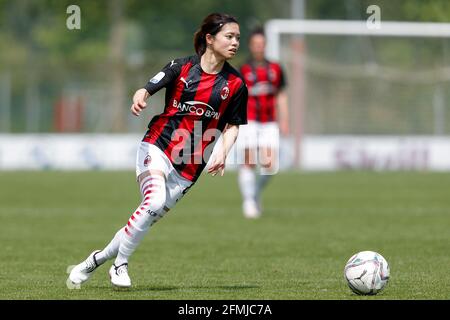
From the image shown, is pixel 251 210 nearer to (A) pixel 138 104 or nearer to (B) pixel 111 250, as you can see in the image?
(B) pixel 111 250

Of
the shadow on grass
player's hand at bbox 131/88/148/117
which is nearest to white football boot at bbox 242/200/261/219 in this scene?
the shadow on grass

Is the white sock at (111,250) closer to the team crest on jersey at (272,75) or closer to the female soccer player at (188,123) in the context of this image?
Result: the female soccer player at (188,123)

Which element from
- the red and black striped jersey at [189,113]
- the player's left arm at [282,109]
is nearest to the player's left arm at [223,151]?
the red and black striped jersey at [189,113]

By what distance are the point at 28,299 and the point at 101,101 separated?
89.5 feet

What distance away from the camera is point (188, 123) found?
324 inches

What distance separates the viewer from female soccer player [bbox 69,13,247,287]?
7.98m

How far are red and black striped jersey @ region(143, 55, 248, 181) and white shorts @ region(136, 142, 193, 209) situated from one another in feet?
0.13

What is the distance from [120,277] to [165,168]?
904mm

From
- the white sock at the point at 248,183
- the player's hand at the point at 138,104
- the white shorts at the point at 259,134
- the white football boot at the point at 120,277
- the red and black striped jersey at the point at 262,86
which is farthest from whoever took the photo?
the red and black striped jersey at the point at 262,86

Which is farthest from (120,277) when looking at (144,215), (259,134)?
(259,134)

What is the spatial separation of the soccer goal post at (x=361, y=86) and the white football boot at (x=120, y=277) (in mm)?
21662

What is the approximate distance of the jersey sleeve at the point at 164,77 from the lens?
796cm

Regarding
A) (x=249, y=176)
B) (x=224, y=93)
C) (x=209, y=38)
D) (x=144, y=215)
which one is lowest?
(x=249, y=176)
